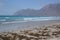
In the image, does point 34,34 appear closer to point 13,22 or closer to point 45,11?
point 13,22

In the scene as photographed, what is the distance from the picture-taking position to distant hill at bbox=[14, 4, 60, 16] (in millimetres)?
1293

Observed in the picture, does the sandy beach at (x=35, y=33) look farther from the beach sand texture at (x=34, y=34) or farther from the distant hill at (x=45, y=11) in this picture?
the distant hill at (x=45, y=11)

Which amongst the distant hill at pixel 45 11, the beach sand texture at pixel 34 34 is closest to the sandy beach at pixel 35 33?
the beach sand texture at pixel 34 34

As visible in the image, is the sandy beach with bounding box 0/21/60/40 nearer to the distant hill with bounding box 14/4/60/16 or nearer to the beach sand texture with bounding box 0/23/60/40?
the beach sand texture with bounding box 0/23/60/40

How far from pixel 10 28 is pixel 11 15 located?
151mm

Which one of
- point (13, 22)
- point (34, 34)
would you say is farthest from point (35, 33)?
point (13, 22)

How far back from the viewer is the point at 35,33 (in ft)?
3.96

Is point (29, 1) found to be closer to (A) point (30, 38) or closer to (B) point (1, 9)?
(B) point (1, 9)

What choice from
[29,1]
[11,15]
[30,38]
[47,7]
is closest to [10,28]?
[11,15]

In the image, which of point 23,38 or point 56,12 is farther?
point 56,12

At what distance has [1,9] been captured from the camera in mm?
1191

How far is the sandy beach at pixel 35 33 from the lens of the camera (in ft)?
3.78

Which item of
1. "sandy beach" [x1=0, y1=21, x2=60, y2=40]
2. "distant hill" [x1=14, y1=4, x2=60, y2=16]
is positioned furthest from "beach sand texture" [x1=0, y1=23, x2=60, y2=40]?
"distant hill" [x1=14, y1=4, x2=60, y2=16]

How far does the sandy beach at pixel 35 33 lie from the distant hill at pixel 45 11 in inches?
5.5
